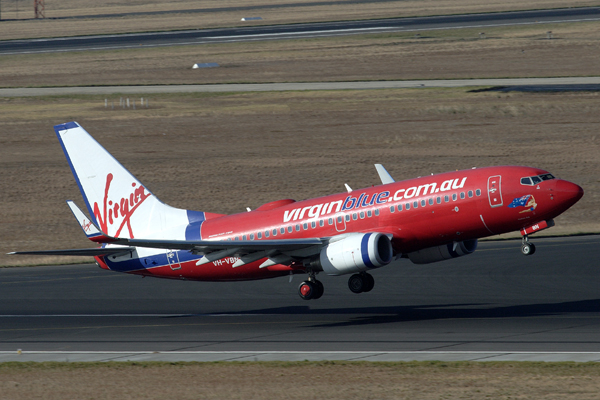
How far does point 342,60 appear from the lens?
119438 millimetres

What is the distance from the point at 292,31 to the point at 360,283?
115543 mm

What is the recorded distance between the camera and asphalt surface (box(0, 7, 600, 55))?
144 metres

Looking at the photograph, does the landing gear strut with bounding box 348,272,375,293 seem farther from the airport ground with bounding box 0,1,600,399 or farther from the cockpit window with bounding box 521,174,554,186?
the airport ground with bounding box 0,1,600,399

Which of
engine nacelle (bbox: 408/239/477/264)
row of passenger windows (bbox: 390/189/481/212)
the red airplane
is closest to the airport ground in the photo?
the red airplane

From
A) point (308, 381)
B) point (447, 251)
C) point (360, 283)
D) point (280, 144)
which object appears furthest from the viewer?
point (280, 144)

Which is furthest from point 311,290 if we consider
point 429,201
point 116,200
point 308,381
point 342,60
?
point 342,60

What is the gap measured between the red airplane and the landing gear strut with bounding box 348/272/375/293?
0.16 ft

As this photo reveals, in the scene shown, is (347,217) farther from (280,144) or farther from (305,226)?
Answer: (280,144)

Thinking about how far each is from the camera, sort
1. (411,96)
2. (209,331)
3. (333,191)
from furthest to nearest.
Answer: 1. (411,96)
2. (333,191)
3. (209,331)

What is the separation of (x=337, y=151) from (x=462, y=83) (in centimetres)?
2598

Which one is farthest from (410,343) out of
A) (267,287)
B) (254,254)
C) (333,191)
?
(333,191)

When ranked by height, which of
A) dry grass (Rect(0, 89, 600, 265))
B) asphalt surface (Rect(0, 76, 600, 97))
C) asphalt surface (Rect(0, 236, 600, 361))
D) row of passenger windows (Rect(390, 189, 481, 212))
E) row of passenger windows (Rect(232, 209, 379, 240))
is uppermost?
asphalt surface (Rect(0, 76, 600, 97))

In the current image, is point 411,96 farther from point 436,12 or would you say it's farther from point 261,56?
point 436,12

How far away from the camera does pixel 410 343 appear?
34031 millimetres
